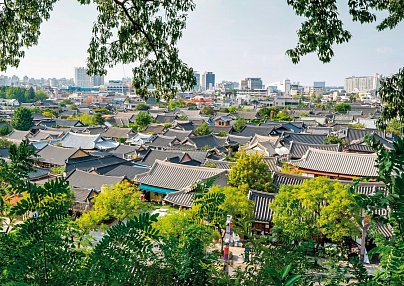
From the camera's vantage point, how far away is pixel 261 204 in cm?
1738

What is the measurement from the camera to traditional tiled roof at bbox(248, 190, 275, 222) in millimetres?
16891

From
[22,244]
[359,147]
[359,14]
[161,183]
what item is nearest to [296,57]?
[359,14]

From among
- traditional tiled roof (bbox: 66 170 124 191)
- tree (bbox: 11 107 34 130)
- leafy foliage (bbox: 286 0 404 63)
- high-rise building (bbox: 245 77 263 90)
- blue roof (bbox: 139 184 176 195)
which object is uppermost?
high-rise building (bbox: 245 77 263 90)

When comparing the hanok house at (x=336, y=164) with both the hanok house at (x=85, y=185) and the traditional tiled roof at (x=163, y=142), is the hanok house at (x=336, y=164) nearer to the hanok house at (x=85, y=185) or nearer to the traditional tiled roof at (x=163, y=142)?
the hanok house at (x=85, y=185)

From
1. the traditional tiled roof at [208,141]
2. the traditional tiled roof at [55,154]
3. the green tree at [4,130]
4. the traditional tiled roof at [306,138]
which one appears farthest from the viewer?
the green tree at [4,130]

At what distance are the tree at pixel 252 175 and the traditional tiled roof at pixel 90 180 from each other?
7.25 metres

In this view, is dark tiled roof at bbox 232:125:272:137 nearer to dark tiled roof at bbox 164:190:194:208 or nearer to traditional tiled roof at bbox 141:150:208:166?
traditional tiled roof at bbox 141:150:208:166

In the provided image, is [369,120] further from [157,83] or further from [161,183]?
[157,83]

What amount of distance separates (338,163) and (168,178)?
11687mm

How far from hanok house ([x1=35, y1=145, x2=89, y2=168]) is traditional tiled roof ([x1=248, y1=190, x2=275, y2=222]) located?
19305 millimetres

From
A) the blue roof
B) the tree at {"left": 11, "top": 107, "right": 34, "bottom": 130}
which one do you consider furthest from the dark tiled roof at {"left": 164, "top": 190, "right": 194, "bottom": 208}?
the tree at {"left": 11, "top": 107, "right": 34, "bottom": 130}

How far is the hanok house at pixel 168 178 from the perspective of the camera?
23547 mm

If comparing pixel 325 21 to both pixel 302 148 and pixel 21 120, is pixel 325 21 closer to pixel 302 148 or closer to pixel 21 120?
pixel 302 148

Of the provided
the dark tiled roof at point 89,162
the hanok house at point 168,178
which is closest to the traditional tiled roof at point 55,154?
the dark tiled roof at point 89,162
